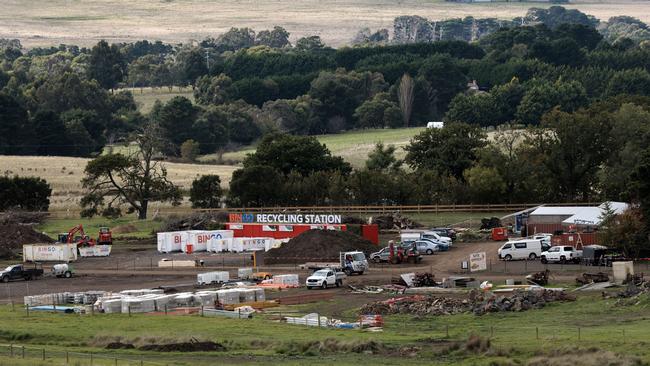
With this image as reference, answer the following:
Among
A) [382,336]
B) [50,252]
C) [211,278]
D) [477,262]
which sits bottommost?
[382,336]

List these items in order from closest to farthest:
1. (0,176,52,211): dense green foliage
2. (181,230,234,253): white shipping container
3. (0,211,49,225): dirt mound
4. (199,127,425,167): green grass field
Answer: (181,230,234,253): white shipping container
(0,211,49,225): dirt mound
(0,176,52,211): dense green foliage
(199,127,425,167): green grass field

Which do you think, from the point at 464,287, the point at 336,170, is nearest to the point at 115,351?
the point at 464,287

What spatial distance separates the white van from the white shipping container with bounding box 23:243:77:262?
3009cm

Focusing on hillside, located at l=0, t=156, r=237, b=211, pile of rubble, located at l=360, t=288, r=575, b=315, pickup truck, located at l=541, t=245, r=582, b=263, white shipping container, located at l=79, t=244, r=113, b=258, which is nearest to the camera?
pile of rubble, located at l=360, t=288, r=575, b=315

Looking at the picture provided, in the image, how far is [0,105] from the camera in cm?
17475

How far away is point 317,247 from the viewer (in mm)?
84312

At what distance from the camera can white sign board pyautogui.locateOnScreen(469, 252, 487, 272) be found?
242 feet

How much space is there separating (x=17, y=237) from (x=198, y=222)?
13.7 metres

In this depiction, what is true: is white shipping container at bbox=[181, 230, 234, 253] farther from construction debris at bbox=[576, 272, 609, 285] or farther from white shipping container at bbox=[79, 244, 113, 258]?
construction debris at bbox=[576, 272, 609, 285]

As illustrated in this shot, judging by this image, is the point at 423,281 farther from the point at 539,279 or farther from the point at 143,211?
the point at 143,211

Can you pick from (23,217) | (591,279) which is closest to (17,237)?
(23,217)

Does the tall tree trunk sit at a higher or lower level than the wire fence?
higher

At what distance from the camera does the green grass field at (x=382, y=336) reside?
4344 centimetres

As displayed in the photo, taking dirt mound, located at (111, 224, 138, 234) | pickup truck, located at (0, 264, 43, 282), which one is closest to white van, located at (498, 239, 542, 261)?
pickup truck, located at (0, 264, 43, 282)
